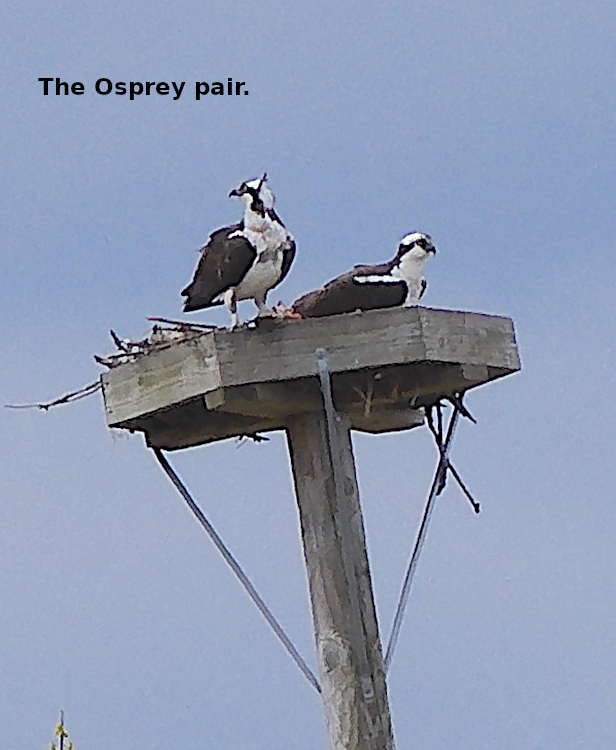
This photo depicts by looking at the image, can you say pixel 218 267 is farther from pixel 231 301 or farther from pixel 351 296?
pixel 351 296

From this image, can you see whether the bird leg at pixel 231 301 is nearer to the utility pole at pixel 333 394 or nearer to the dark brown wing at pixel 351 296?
the dark brown wing at pixel 351 296

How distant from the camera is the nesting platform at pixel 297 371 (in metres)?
2.54

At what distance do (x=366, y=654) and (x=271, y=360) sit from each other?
621mm

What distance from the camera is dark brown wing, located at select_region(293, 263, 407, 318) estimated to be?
2.92m

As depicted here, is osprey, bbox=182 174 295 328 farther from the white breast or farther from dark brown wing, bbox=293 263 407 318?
dark brown wing, bbox=293 263 407 318

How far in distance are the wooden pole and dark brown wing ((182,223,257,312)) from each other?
1.58ft

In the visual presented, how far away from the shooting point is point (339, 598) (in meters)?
2.56

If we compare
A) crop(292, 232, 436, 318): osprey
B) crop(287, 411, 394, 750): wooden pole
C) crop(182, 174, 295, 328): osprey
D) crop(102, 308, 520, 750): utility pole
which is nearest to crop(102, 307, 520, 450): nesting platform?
crop(102, 308, 520, 750): utility pole

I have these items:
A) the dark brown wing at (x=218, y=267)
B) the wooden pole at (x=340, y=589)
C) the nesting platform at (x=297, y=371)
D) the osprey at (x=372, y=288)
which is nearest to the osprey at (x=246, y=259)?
the dark brown wing at (x=218, y=267)

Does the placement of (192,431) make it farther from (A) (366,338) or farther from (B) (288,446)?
(A) (366,338)

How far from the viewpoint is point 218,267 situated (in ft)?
10.0

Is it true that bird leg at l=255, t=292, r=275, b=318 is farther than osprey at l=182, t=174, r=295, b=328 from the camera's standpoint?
No

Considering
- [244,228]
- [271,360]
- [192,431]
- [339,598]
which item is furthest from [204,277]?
[339,598]

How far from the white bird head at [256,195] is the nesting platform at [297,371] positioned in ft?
1.98
